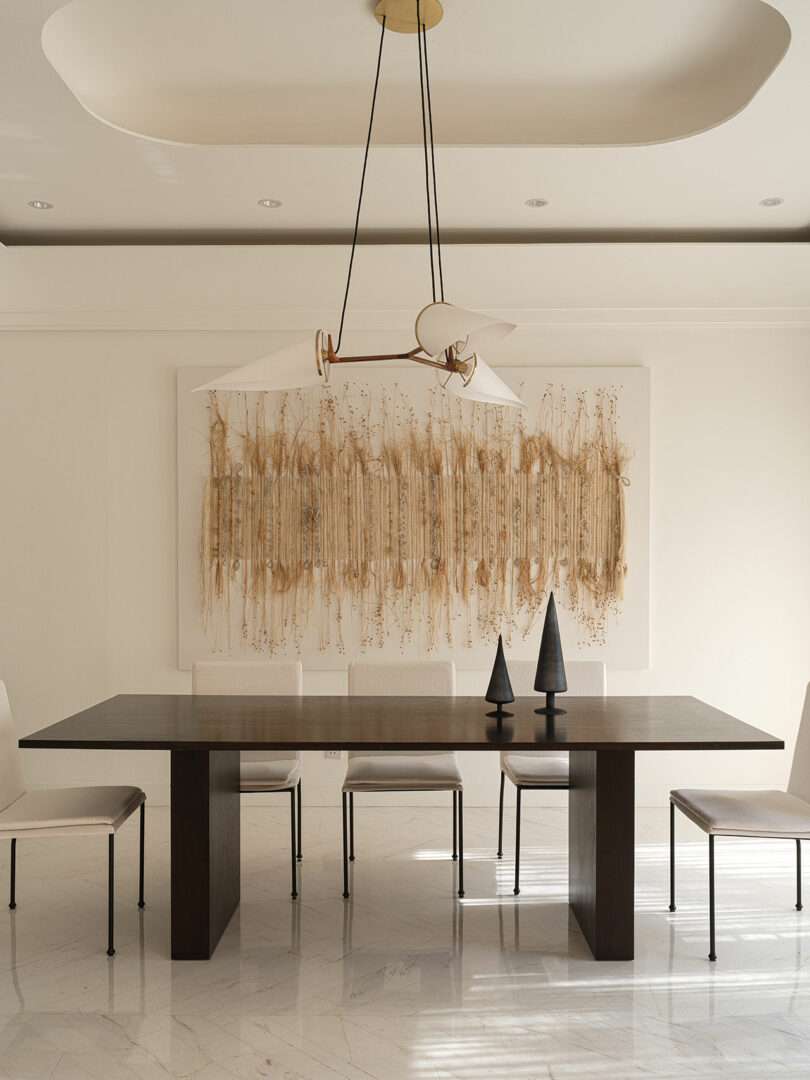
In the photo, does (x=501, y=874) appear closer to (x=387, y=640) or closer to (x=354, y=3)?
(x=387, y=640)

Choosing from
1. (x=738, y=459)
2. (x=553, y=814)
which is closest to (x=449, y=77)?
(x=738, y=459)

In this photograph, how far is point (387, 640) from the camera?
5.25 meters

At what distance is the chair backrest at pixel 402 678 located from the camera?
4.34m

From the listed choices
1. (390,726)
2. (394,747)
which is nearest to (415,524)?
(390,726)

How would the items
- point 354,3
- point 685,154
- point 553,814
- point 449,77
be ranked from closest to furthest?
point 354,3
point 449,77
point 685,154
point 553,814

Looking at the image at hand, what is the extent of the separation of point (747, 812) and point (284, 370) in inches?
84.2

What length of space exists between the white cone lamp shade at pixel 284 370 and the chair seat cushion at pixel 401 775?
5.25 ft

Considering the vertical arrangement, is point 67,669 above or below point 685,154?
below

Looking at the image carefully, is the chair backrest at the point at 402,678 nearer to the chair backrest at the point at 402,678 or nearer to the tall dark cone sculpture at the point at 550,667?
the chair backrest at the point at 402,678

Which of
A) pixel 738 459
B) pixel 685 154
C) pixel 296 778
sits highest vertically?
pixel 685 154

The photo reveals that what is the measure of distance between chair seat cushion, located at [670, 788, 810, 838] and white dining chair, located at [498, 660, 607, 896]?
20.7 inches

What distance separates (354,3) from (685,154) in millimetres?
1501

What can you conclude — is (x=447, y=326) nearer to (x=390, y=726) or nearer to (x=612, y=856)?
(x=390, y=726)

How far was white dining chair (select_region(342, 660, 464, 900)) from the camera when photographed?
3.83m
